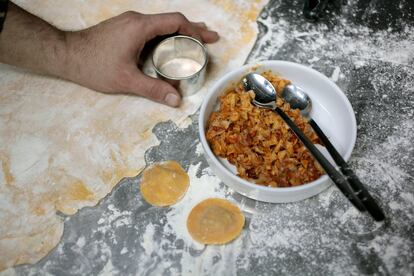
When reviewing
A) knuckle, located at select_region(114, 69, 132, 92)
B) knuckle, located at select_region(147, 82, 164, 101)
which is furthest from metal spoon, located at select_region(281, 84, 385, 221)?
knuckle, located at select_region(114, 69, 132, 92)

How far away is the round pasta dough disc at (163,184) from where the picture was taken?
1193mm

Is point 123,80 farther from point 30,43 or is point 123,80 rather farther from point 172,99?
point 30,43

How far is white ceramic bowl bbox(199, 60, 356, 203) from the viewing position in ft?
3.54

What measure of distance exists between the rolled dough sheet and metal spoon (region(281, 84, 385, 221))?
266 millimetres

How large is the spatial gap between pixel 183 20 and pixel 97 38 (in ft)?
0.96

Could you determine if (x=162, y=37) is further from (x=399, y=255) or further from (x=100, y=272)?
(x=399, y=255)

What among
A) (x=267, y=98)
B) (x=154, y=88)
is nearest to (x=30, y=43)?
(x=154, y=88)

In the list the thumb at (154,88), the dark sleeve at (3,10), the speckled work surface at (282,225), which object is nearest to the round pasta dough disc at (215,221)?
the speckled work surface at (282,225)

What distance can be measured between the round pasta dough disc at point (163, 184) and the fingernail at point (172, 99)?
207 millimetres

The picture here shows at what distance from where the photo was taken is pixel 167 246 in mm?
1133

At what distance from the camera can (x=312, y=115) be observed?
→ 130cm

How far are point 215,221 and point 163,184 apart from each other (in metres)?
0.20

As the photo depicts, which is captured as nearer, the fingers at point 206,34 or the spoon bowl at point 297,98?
the spoon bowl at point 297,98

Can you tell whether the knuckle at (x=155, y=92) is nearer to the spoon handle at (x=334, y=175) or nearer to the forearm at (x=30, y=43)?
the forearm at (x=30, y=43)
